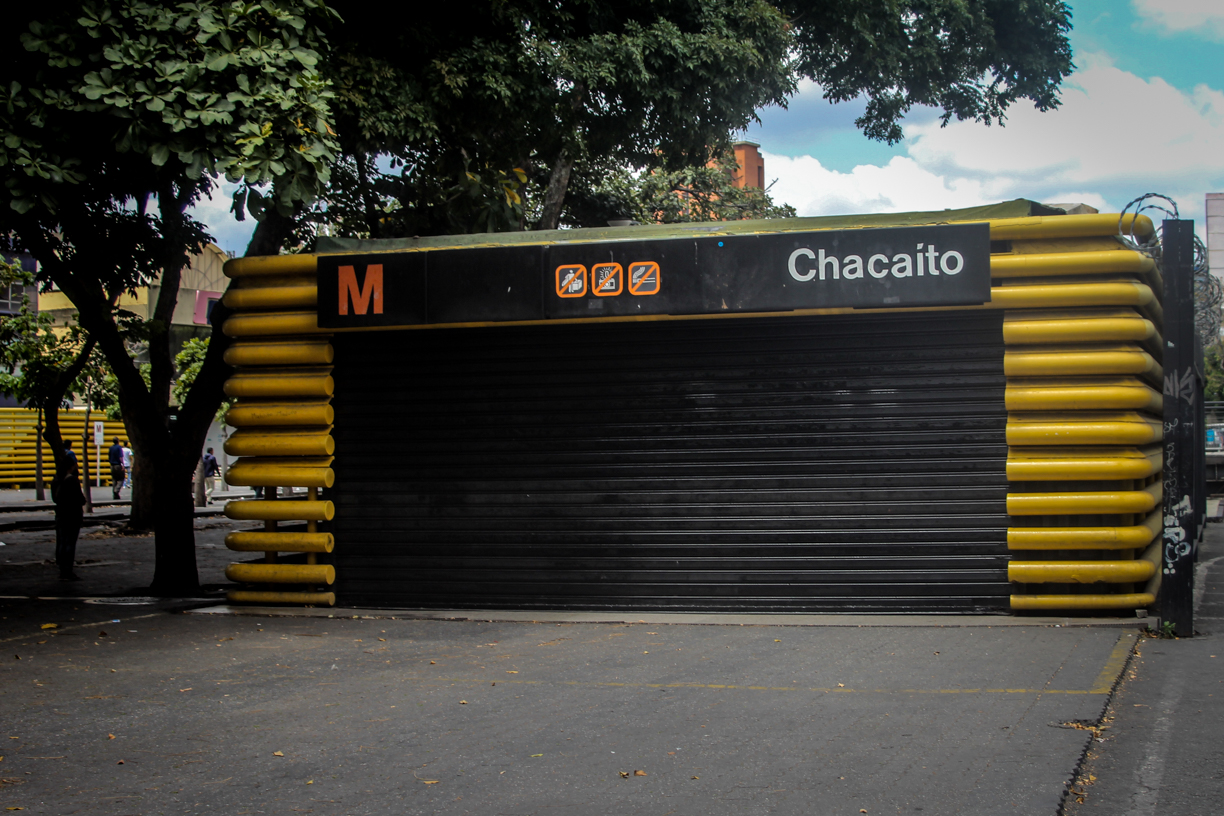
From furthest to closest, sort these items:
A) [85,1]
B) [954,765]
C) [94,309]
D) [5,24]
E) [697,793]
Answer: [94,309] → [5,24] → [85,1] → [954,765] → [697,793]

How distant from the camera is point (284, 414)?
10.9 meters

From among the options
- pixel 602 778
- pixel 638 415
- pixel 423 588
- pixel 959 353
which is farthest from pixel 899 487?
pixel 602 778

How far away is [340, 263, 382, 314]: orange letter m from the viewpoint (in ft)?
34.7

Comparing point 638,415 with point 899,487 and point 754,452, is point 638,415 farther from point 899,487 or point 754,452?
point 899,487

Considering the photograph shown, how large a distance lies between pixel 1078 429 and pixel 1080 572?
48.1 inches

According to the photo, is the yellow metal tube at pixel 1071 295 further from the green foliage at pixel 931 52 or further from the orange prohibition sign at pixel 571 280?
the green foliage at pixel 931 52

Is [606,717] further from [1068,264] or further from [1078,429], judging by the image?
[1068,264]

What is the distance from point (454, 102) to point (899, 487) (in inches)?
264

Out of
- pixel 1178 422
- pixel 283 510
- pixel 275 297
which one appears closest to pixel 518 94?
pixel 275 297

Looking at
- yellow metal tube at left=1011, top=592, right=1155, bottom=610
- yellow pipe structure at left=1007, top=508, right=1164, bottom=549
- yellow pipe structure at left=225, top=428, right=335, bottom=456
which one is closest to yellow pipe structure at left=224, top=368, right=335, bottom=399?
yellow pipe structure at left=225, top=428, right=335, bottom=456

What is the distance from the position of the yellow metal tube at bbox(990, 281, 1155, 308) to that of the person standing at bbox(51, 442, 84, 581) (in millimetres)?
11857

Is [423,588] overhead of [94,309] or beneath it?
beneath

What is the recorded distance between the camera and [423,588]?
35.5 feet

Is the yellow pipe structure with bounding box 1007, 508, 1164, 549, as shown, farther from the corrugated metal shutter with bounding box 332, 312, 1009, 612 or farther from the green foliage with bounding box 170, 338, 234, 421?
the green foliage with bounding box 170, 338, 234, 421
